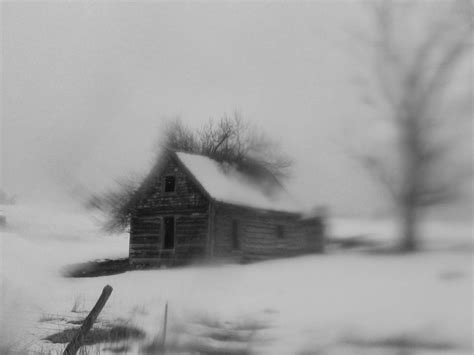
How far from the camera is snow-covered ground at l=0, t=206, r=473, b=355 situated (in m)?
0.77

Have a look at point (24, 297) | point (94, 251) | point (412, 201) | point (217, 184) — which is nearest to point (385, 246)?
point (412, 201)

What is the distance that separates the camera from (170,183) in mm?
1026

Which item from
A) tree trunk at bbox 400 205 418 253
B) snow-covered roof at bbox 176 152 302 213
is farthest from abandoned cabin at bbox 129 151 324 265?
tree trunk at bbox 400 205 418 253

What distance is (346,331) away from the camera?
89 centimetres

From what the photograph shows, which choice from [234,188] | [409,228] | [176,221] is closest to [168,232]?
[176,221]

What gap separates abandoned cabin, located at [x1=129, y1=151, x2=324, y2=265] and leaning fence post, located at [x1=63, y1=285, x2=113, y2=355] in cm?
21

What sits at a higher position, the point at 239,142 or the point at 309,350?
the point at 239,142

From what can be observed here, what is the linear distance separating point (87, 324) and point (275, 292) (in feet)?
1.91

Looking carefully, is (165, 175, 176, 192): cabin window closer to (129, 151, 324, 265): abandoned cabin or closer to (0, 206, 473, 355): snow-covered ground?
(129, 151, 324, 265): abandoned cabin

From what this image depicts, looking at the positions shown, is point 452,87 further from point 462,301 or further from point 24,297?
point 24,297

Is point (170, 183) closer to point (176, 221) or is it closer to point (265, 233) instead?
point (176, 221)

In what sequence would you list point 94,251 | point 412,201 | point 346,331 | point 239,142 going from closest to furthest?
point 412,201
point 346,331
point 239,142
point 94,251

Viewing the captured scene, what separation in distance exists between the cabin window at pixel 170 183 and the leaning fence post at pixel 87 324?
34 cm

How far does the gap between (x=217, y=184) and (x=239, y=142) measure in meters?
0.10
